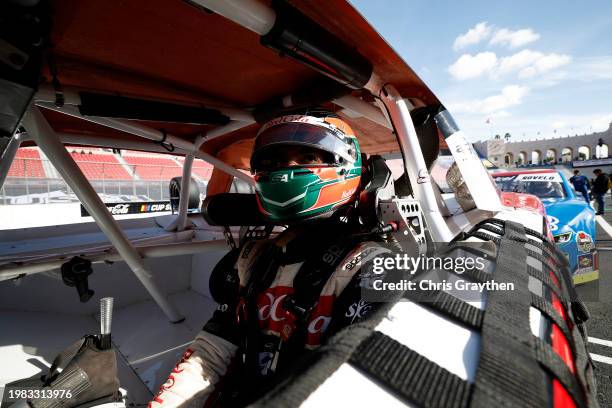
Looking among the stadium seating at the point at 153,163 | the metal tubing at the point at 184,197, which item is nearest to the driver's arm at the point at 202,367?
the metal tubing at the point at 184,197

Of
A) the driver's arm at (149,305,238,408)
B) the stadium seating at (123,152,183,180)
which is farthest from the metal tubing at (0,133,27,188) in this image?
the stadium seating at (123,152,183,180)

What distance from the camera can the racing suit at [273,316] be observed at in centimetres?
108

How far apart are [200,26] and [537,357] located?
4.56 feet

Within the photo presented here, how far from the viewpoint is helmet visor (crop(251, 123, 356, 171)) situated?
52.6 inches

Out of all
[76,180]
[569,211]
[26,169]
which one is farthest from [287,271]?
[26,169]

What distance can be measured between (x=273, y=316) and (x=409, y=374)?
818mm

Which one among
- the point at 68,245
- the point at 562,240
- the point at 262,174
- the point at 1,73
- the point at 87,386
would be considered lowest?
the point at 87,386

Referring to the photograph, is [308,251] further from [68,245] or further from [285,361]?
[68,245]

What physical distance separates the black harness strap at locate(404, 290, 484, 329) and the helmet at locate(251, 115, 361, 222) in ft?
2.05

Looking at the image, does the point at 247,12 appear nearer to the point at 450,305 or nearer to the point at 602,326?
the point at 450,305

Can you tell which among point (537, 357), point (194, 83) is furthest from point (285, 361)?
point (194, 83)

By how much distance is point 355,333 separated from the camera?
58cm

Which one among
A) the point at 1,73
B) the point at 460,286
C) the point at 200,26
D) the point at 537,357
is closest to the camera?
the point at 537,357

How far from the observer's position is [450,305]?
693mm
